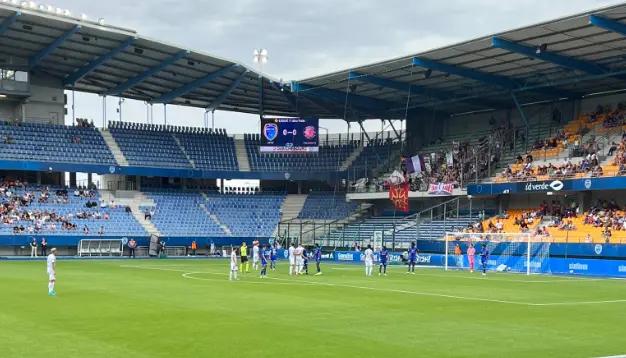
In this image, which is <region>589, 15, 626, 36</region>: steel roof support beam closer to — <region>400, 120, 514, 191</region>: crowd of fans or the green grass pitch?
the green grass pitch

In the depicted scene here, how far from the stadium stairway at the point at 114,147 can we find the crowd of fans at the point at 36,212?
14.4 ft

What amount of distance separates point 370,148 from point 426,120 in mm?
6714

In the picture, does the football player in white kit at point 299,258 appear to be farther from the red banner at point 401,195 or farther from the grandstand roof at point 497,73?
the red banner at point 401,195

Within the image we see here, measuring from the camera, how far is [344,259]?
218 ft

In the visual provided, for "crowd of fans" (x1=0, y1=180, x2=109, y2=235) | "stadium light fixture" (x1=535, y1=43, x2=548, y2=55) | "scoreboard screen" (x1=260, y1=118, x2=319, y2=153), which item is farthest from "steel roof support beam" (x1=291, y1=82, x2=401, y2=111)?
"stadium light fixture" (x1=535, y1=43, x2=548, y2=55)

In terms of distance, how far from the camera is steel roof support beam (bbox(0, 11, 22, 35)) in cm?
5731

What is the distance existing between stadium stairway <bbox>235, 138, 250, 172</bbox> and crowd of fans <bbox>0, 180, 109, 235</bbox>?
574 inches

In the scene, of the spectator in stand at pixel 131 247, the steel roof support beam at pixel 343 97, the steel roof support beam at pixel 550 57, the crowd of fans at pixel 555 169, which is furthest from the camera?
the steel roof support beam at pixel 343 97

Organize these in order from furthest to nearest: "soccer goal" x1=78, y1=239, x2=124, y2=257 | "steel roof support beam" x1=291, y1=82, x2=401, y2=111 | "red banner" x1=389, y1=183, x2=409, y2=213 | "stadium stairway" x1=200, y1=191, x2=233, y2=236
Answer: "stadium stairway" x1=200, y1=191, x2=233, y2=236
"steel roof support beam" x1=291, y1=82, x2=401, y2=111
"soccer goal" x1=78, y1=239, x2=124, y2=257
"red banner" x1=389, y1=183, x2=409, y2=213

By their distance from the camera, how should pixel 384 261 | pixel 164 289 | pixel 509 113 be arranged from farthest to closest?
pixel 509 113 → pixel 384 261 → pixel 164 289

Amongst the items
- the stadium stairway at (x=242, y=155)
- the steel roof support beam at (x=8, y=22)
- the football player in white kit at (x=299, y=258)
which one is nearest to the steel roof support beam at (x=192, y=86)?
the stadium stairway at (x=242, y=155)

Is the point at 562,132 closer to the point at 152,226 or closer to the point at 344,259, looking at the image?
the point at 344,259

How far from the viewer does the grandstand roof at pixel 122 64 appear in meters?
60.5

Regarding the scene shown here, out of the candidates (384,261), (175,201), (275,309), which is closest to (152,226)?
(175,201)
